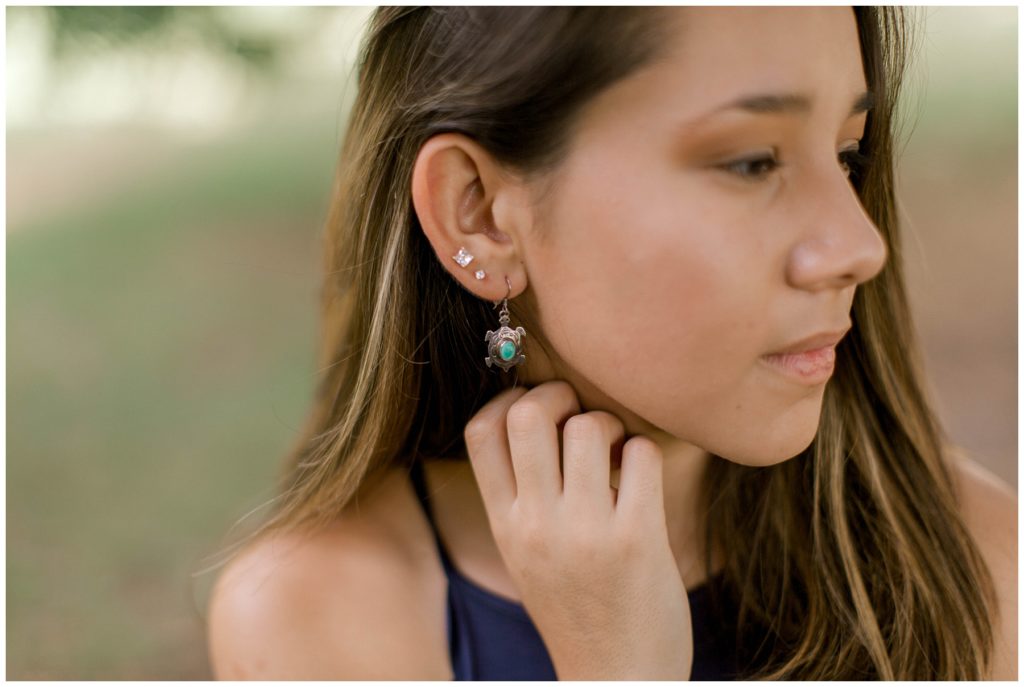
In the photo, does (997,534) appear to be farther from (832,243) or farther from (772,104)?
(772,104)

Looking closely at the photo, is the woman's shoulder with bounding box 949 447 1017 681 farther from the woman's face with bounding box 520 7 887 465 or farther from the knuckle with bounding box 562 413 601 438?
the knuckle with bounding box 562 413 601 438

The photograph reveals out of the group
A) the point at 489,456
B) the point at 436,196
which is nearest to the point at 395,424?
the point at 489,456

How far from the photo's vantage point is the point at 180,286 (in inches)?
187

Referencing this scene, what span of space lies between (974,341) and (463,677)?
3.57 meters

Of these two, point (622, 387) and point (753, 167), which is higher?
point (753, 167)

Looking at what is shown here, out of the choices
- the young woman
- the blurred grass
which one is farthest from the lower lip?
the blurred grass

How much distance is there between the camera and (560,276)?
5.00 ft

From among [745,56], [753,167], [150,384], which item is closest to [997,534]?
[753,167]

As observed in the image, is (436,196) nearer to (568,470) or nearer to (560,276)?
(560,276)

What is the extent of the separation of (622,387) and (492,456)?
0.29 meters

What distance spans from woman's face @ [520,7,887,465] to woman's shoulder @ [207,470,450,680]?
66 centimetres

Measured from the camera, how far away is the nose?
141 centimetres

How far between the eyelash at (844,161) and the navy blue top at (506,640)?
2.96 feet

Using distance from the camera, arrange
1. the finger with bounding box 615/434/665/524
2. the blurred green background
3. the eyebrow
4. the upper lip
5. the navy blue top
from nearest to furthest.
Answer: the eyebrow < the upper lip < the finger with bounding box 615/434/665/524 < the navy blue top < the blurred green background
